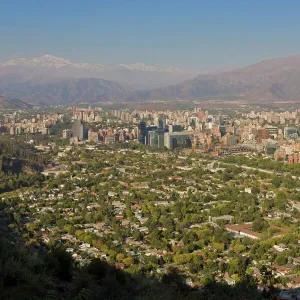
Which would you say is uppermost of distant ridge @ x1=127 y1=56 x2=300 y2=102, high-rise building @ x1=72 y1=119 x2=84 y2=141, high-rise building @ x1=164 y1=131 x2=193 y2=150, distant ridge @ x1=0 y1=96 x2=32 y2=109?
distant ridge @ x1=127 y1=56 x2=300 y2=102

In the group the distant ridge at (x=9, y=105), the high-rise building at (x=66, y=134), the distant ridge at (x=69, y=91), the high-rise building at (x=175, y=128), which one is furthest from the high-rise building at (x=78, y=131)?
the distant ridge at (x=69, y=91)

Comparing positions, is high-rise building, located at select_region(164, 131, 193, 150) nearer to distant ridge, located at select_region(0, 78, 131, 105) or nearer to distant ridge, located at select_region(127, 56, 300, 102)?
distant ridge, located at select_region(127, 56, 300, 102)

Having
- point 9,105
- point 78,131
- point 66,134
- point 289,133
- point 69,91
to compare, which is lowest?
point 289,133

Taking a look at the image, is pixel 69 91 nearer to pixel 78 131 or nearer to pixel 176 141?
pixel 78 131

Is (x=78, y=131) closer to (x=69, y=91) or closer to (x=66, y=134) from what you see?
(x=66, y=134)

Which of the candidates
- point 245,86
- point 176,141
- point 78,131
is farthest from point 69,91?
point 176,141

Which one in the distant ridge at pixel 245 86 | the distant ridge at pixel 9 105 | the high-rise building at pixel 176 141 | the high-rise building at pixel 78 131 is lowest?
the high-rise building at pixel 176 141

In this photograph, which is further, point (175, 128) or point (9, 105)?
point (9, 105)

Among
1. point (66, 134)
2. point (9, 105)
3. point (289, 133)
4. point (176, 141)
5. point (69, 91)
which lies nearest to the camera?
point (176, 141)

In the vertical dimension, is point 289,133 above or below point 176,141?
above

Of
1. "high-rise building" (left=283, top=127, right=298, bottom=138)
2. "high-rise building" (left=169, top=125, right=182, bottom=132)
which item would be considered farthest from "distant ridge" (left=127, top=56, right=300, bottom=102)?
"high-rise building" (left=283, top=127, right=298, bottom=138)

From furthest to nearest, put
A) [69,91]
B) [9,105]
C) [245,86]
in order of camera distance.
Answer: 1. [69,91]
2. [245,86]
3. [9,105]

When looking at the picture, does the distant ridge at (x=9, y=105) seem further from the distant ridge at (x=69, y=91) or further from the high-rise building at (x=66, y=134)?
the high-rise building at (x=66, y=134)

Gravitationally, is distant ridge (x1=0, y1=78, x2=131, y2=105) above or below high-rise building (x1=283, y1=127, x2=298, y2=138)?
above
